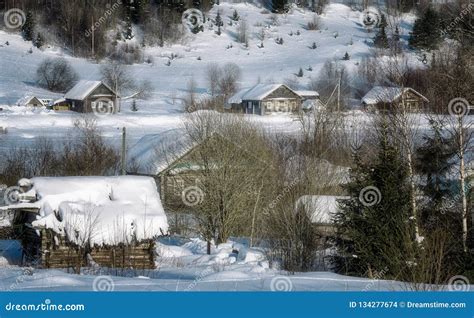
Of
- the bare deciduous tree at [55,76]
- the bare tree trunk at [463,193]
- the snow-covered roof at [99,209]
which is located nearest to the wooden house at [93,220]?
the snow-covered roof at [99,209]

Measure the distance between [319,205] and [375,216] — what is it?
16.3ft

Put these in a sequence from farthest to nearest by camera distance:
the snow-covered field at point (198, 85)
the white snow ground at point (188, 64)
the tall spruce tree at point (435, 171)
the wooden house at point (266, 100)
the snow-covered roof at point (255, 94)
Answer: the wooden house at point (266, 100), the snow-covered roof at point (255, 94), the white snow ground at point (188, 64), the tall spruce tree at point (435, 171), the snow-covered field at point (198, 85)

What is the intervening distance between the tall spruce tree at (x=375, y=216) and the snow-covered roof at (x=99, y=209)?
4808mm

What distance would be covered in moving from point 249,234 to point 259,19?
70.2 m

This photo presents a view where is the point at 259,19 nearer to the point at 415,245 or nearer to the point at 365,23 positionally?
the point at 365,23

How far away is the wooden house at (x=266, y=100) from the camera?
5534 centimetres

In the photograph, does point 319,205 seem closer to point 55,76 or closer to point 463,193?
point 463,193

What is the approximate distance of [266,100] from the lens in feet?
183

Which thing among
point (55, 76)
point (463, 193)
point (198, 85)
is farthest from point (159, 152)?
point (55, 76)

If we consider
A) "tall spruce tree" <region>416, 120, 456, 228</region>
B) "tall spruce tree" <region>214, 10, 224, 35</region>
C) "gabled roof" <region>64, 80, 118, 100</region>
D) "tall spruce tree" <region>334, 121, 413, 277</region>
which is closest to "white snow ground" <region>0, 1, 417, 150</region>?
"tall spruce tree" <region>214, 10, 224, 35</region>

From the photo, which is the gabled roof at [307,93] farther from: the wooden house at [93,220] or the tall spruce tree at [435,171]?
the wooden house at [93,220]

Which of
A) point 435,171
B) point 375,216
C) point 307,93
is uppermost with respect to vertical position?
point 307,93

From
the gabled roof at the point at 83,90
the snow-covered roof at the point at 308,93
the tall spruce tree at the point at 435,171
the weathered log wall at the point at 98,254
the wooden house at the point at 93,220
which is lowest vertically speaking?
the weathered log wall at the point at 98,254

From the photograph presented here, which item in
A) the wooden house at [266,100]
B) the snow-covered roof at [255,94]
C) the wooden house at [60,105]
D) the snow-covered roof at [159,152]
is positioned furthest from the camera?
the wooden house at [266,100]
